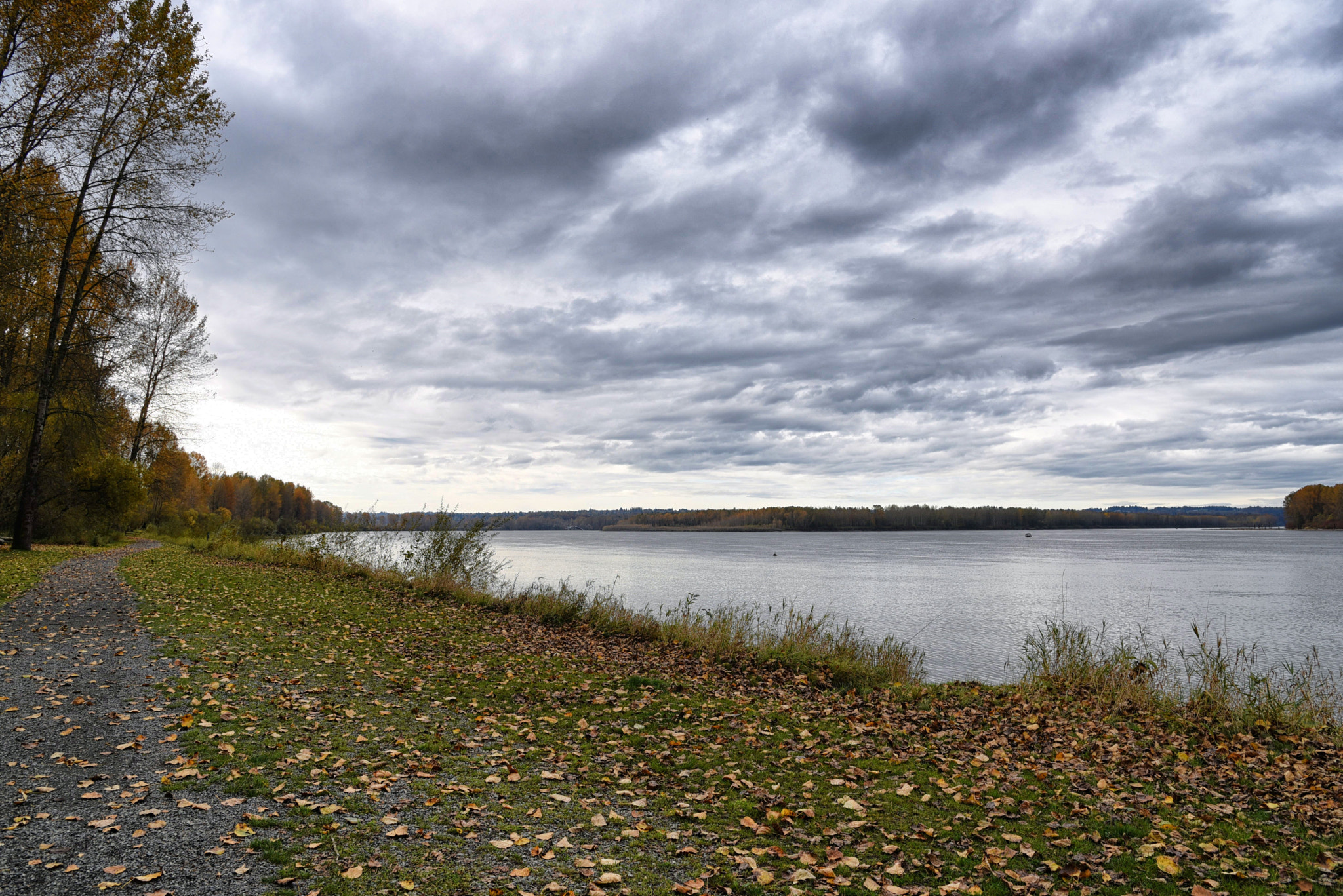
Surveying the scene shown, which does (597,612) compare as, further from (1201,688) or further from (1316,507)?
(1316,507)

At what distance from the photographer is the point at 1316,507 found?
439 ft

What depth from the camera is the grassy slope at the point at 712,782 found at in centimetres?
501

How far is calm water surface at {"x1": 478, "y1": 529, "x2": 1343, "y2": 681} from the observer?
22.3m

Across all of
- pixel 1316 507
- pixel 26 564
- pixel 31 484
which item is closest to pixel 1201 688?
pixel 26 564

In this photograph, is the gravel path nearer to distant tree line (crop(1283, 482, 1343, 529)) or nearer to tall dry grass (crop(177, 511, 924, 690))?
tall dry grass (crop(177, 511, 924, 690))

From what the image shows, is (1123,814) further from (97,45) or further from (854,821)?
(97,45)

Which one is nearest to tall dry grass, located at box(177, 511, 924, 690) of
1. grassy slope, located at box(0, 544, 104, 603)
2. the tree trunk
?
Answer: grassy slope, located at box(0, 544, 104, 603)

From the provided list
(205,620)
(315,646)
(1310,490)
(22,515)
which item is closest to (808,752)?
(315,646)

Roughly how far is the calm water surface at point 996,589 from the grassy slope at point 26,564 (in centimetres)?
1718

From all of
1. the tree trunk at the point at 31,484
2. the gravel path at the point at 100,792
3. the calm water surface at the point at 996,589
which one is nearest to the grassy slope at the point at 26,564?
the tree trunk at the point at 31,484

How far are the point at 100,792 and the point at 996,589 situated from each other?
38.8 metres

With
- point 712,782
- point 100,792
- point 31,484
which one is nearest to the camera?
point 100,792

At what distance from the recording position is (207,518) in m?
47.0

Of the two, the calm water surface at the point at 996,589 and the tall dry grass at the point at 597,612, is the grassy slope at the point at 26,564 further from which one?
the calm water surface at the point at 996,589
